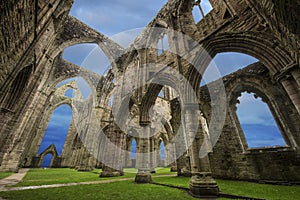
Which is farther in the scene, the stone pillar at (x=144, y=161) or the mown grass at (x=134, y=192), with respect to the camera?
the stone pillar at (x=144, y=161)

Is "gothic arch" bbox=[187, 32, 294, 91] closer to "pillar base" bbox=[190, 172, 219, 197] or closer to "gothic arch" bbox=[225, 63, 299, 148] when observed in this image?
"pillar base" bbox=[190, 172, 219, 197]

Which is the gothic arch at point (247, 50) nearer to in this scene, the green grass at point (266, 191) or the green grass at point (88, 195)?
the green grass at point (266, 191)

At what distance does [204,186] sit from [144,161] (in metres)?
3.54

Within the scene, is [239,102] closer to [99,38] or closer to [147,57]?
[147,57]

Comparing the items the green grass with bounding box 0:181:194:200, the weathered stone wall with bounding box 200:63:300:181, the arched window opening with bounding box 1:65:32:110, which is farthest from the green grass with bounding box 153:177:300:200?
the arched window opening with bounding box 1:65:32:110

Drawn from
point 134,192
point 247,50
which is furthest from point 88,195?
point 247,50

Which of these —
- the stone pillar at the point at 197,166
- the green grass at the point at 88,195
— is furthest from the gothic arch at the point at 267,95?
the green grass at the point at 88,195

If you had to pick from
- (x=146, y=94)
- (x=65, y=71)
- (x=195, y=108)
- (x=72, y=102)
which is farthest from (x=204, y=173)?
(x=72, y=102)

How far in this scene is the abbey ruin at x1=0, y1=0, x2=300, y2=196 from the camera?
3770mm

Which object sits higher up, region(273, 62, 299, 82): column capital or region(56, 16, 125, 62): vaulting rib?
region(56, 16, 125, 62): vaulting rib

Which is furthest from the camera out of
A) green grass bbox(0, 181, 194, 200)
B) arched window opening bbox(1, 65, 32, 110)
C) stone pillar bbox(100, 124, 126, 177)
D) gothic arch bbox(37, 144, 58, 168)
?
gothic arch bbox(37, 144, 58, 168)

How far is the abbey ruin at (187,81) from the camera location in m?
3.77

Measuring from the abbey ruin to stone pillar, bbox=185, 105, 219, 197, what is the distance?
32mm

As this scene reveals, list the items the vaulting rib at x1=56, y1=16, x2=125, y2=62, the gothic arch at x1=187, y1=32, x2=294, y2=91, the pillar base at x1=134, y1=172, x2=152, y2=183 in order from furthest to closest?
the vaulting rib at x1=56, y1=16, x2=125, y2=62
the pillar base at x1=134, y1=172, x2=152, y2=183
the gothic arch at x1=187, y1=32, x2=294, y2=91
